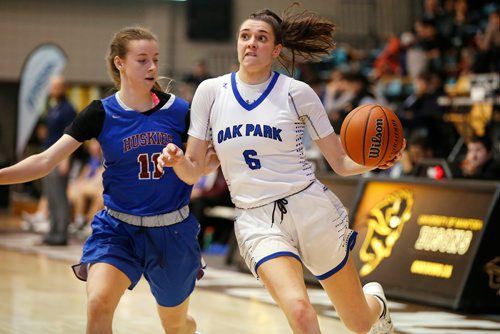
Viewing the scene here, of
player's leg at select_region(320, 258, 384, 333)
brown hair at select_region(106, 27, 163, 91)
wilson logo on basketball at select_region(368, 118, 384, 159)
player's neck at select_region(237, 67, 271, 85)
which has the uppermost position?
brown hair at select_region(106, 27, 163, 91)

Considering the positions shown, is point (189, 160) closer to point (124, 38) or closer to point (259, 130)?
point (259, 130)

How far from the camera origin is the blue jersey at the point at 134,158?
493cm

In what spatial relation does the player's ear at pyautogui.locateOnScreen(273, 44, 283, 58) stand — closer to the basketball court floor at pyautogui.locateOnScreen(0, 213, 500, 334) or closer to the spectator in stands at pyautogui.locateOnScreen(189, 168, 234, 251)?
the basketball court floor at pyautogui.locateOnScreen(0, 213, 500, 334)

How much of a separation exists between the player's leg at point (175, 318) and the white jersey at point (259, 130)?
2.23ft

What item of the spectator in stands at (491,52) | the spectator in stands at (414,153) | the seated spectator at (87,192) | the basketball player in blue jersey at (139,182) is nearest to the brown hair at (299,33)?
the basketball player in blue jersey at (139,182)

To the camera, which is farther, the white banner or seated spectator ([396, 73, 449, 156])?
the white banner

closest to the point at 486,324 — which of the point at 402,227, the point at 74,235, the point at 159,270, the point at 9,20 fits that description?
the point at 402,227

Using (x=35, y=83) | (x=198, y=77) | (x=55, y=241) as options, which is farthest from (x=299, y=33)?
(x=198, y=77)

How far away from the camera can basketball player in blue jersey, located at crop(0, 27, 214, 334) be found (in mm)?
4895

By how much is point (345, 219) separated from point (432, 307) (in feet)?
10.9

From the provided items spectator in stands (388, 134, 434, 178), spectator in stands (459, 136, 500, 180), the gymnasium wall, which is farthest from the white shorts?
the gymnasium wall

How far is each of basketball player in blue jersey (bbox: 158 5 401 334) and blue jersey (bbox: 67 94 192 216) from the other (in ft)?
0.70

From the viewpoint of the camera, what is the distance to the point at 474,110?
43.4 feet

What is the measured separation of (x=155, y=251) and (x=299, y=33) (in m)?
1.34
